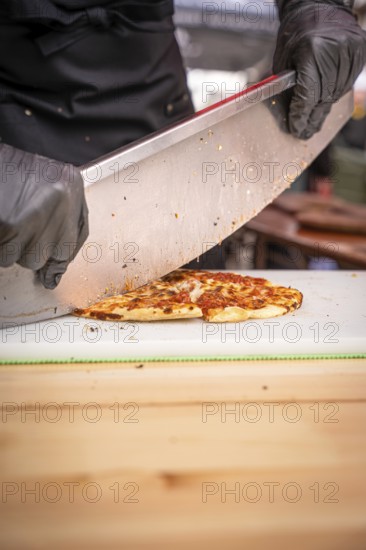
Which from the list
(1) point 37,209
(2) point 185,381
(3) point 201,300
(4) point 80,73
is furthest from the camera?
(4) point 80,73

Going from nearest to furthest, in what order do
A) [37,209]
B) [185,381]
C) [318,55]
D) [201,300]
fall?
[37,209] → [185,381] → [201,300] → [318,55]

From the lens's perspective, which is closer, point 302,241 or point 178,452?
point 178,452

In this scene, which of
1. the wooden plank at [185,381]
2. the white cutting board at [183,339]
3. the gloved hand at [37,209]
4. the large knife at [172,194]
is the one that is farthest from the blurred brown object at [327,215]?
the gloved hand at [37,209]

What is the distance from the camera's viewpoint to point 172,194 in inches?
54.2

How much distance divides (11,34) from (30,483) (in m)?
1.22

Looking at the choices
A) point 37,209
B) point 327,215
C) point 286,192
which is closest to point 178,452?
point 37,209

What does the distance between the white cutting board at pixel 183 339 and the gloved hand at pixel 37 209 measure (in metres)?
0.16

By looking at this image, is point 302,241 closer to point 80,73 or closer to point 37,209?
point 80,73

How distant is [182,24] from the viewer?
6.18 metres

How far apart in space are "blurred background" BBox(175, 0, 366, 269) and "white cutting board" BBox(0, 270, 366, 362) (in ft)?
2.78

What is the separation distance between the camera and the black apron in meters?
1.59

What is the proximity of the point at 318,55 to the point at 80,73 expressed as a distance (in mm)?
686

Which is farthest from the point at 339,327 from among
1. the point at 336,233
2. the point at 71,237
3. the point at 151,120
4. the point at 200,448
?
the point at 336,233

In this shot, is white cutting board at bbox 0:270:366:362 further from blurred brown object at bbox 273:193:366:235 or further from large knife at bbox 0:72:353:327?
blurred brown object at bbox 273:193:366:235
